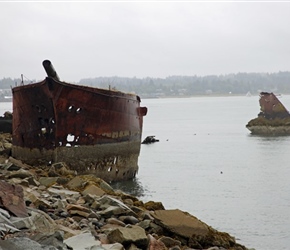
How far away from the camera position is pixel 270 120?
201 ft

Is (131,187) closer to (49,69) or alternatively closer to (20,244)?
(49,69)

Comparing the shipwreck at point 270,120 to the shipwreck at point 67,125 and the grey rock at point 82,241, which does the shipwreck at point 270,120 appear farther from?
the grey rock at point 82,241

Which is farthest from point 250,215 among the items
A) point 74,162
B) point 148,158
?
point 148,158

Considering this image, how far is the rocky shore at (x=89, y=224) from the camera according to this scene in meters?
5.54

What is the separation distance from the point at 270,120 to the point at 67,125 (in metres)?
47.3

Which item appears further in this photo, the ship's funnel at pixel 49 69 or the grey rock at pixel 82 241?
the ship's funnel at pixel 49 69

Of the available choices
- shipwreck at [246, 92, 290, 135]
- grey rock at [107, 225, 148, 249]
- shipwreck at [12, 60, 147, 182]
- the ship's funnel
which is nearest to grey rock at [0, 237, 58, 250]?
grey rock at [107, 225, 148, 249]

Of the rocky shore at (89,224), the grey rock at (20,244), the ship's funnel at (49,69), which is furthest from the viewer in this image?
the ship's funnel at (49,69)

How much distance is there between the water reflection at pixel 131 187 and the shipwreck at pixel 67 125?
1.30 feet

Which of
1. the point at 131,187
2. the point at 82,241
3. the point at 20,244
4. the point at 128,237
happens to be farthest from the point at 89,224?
the point at 131,187

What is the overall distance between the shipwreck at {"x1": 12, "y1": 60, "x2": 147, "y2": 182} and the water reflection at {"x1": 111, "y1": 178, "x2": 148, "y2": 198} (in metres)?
0.39

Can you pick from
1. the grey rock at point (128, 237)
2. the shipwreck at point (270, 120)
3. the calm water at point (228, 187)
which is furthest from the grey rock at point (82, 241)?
the shipwreck at point (270, 120)

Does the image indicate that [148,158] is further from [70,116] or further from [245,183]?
[70,116]

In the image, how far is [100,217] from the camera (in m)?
7.48
